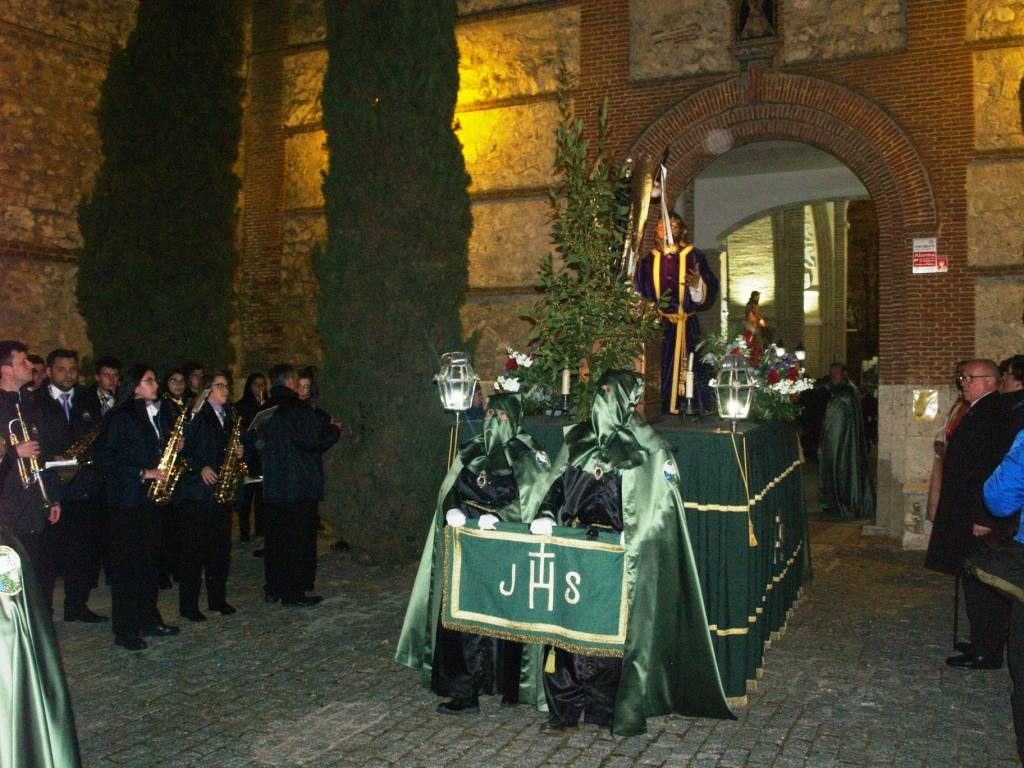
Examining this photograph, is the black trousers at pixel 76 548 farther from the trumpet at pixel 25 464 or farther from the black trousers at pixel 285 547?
the black trousers at pixel 285 547

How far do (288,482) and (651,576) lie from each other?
4003 mm

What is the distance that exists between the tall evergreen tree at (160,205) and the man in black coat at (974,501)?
10.1 metres

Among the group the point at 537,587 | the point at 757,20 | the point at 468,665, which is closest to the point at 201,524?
the point at 468,665

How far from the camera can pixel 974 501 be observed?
6.21 m

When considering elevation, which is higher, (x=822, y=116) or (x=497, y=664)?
(x=822, y=116)

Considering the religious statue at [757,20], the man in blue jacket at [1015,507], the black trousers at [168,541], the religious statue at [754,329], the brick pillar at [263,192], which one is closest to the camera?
the man in blue jacket at [1015,507]

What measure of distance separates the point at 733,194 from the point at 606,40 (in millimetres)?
5463

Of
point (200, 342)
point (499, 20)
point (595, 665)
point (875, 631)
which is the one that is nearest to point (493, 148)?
point (499, 20)

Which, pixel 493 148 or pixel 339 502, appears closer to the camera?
pixel 339 502

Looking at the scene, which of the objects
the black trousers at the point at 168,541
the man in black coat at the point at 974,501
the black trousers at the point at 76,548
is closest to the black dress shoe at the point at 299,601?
the black trousers at the point at 168,541

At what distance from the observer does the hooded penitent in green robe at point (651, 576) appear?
16.9ft

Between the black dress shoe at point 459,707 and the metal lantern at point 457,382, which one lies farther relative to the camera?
the metal lantern at point 457,382

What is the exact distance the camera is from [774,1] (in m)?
11.7

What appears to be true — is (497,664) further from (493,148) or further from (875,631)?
(493,148)
